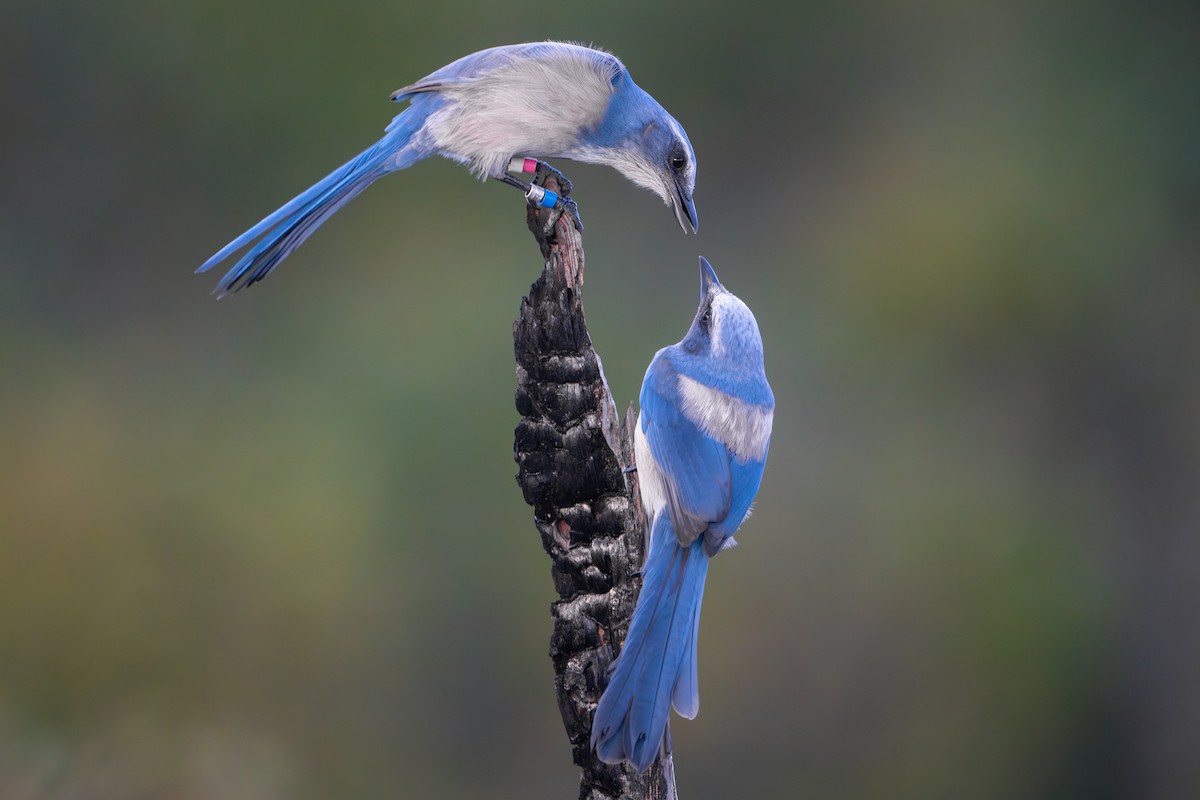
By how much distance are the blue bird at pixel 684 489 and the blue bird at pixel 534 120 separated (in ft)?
0.92

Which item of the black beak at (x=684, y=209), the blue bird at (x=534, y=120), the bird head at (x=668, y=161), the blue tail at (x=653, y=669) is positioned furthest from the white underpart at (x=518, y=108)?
the blue tail at (x=653, y=669)

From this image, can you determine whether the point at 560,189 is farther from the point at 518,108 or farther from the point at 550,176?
the point at 518,108

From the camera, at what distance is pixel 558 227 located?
206 cm

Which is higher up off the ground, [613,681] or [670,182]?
[670,182]

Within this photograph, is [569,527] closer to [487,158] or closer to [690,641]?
[690,641]

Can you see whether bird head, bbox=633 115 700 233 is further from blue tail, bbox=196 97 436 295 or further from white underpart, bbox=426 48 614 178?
blue tail, bbox=196 97 436 295

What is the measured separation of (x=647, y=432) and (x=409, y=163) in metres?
0.78

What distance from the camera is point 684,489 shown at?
6.46 feet

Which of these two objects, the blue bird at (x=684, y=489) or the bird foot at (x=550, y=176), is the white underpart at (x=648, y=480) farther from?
the bird foot at (x=550, y=176)

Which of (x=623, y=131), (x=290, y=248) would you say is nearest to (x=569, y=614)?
(x=290, y=248)

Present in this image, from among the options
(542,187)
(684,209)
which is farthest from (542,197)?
(684,209)

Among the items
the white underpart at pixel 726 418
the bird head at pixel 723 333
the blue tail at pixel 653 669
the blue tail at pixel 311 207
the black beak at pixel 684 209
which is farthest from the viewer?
the black beak at pixel 684 209

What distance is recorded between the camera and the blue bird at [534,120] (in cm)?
Answer: 223

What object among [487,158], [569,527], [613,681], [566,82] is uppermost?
[566,82]
